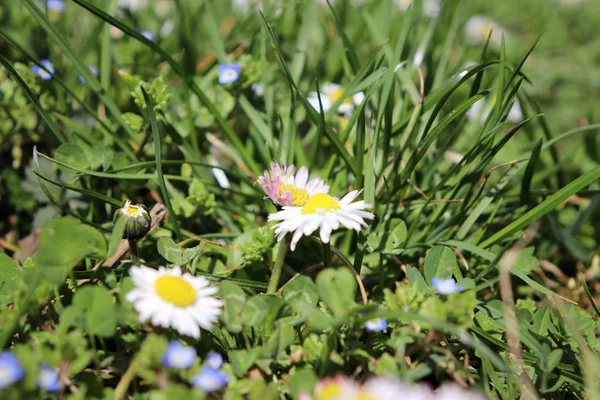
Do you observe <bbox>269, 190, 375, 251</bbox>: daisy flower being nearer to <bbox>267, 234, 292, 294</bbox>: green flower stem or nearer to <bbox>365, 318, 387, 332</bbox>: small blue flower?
<bbox>267, 234, 292, 294</bbox>: green flower stem

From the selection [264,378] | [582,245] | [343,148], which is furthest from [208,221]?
[582,245]

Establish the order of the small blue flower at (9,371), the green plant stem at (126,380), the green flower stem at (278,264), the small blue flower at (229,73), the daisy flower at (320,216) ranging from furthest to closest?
the small blue flower at (229,73) < the green flower stem at (278,264) < the daisy flower at (320,216) < the green plant stem at (126,380) < the small blue flower at (9,371)

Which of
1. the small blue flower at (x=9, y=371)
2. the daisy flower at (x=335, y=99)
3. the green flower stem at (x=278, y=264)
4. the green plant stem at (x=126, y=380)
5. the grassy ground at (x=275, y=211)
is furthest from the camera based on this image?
the daisy flower at (x=335, y=99)

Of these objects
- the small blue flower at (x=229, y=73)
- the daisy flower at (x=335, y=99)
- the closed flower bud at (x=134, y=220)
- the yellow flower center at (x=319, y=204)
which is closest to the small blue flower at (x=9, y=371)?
the closed flower bud at (x=134, y=220)

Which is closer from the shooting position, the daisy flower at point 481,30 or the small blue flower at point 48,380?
the small blue flower at point 48,380

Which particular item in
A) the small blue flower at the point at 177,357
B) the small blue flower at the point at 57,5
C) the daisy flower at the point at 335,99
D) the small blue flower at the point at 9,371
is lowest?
the small blue flower at the point at 9,371

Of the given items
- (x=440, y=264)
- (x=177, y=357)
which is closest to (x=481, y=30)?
(x=440, y=264)

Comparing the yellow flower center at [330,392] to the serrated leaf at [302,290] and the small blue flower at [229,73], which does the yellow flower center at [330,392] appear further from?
the small blue flower at [229,73]
